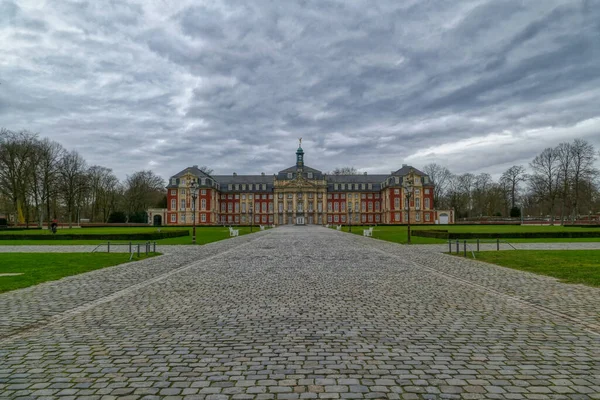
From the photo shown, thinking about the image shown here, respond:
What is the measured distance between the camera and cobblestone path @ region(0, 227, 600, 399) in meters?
3.89

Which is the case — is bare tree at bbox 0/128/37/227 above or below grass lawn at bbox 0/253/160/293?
above

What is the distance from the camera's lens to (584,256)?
638 inches

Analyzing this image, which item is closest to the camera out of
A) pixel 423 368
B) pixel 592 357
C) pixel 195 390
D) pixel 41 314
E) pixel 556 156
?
pixel 195 390

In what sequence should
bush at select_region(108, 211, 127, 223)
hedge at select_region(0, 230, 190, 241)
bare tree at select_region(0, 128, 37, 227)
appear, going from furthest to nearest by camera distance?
bush at select_region(108, 211, 127, 223) → bare tree at select_region(0, 128, 37, 227) → hedge at select_region(0, 230, 190, 241)

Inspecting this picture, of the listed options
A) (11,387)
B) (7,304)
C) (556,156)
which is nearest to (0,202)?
(7,304)

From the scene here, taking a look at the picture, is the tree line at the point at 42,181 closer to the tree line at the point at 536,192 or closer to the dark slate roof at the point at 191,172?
the dark slate roof at the point at 191,172

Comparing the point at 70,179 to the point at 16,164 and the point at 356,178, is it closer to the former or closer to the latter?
the point at 16,164

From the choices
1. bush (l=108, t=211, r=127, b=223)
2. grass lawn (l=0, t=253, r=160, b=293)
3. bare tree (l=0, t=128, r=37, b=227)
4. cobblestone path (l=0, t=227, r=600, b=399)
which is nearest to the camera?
cobblestone path (l=0, t=227, r=600, b=399)

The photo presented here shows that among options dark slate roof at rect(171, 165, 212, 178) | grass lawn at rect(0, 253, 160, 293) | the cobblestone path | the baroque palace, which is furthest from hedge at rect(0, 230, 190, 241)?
the baroque palace

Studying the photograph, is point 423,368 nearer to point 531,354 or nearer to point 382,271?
point 531,354

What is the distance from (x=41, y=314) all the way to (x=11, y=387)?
11.2 feet

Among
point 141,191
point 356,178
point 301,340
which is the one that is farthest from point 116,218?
point 301,340

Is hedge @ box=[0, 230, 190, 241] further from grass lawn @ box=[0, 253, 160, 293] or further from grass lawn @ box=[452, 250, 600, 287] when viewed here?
grass lawn @ box=[452, 250, 600, 287]

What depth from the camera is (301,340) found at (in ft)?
17.6
